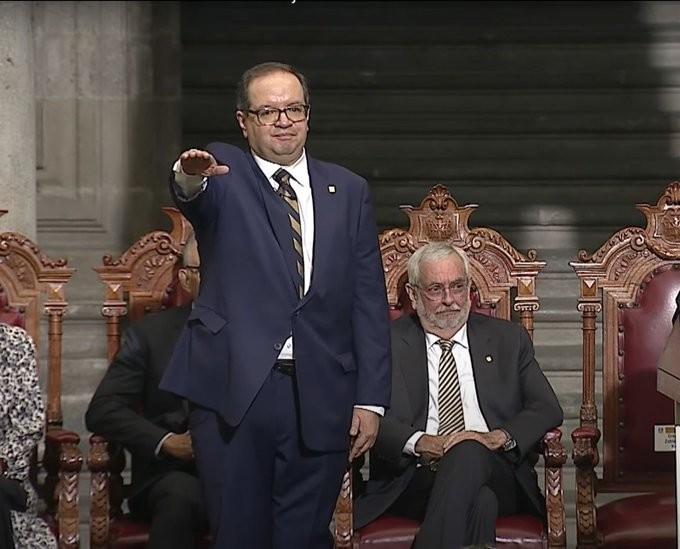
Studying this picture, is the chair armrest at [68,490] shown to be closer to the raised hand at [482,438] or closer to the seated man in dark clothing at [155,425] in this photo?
the seated man in dark clothing at [155,425]

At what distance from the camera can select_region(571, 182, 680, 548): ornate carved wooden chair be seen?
16.9 ft

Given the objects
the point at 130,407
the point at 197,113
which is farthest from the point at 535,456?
the point at 197,113

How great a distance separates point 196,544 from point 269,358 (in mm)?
975

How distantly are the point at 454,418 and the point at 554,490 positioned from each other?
375 millimetres

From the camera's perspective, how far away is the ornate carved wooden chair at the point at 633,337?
16.9 ft

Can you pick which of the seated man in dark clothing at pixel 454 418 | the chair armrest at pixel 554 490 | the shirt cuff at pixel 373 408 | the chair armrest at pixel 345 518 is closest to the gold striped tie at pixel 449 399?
the seated man in dark clothing at pixel 454 418

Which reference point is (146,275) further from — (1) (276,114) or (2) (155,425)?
(1) (276,114)

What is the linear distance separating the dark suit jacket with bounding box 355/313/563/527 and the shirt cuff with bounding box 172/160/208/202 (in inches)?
47.9

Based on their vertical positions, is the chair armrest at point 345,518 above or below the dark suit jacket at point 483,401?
below

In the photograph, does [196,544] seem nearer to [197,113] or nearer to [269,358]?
[269,358]

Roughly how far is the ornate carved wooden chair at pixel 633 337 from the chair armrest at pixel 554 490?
189 mm

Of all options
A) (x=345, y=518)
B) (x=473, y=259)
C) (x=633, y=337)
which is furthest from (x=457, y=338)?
(x=345, y=518)

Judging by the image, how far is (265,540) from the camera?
3.99 metres

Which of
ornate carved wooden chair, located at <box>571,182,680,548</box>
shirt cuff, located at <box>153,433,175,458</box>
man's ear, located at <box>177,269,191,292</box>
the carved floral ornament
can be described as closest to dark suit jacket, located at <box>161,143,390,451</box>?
shirt cuff, located at <box>153,433,175,458</box>
